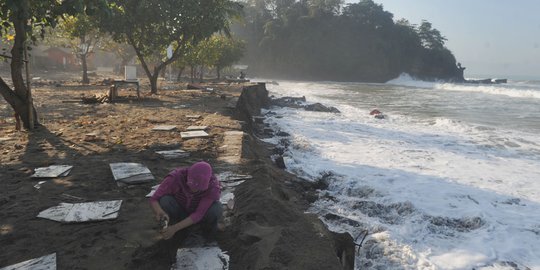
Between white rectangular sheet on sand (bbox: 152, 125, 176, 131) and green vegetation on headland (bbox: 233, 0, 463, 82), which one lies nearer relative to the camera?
white rectangular sheet on sand (bbox: 152, 125, 176, 131)

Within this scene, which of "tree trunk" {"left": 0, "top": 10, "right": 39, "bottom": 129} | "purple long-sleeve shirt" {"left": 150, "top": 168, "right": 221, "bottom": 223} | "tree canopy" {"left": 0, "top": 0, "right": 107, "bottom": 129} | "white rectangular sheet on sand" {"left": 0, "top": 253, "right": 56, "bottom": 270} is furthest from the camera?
"tree trunk" {"left": 0, "top": 10, "right": 39, "bottom": 129}

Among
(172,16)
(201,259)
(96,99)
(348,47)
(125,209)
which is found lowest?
(201,259)

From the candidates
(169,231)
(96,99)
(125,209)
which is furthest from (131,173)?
(96,99)

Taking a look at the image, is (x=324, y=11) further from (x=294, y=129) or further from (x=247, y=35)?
(x=294, y=129)

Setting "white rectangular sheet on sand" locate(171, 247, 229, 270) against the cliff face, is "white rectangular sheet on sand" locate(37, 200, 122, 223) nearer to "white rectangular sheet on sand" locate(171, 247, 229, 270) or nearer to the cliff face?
"white rectangular sheet on sand" locate(171, 247, 229, 270)

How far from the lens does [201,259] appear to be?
372 centimetres

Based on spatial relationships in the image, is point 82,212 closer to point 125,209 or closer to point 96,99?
point 125,209

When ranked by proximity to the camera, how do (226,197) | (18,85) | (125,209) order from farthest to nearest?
(18,85) → (226,197) → (125,209)

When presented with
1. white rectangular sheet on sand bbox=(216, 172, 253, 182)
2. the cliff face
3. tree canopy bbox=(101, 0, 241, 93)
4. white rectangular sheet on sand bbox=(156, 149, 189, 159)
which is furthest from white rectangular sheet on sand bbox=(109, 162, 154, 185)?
tree canopy bbox=(101, 0, 241, 93)

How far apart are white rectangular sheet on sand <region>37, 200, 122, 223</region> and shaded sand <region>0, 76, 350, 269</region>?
4.1 inches

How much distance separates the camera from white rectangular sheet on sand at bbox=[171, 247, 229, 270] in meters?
3.60

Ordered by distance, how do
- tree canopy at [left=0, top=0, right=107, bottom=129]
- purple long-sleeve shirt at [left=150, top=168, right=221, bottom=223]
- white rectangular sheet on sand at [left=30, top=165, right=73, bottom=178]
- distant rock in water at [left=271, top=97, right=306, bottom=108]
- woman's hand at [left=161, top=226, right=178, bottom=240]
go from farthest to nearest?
distant rock in water at [left=271, top=97, right=306, bottom=108] → tree canopy at [left=0, top=0, right=107, bottom=129] → white rectangular sheet on sand at [left=30, top=165, right=73, bottom=178] → purple long-sleeve shirt at [left=150, top=168, right=221, bottom=223] → woman's hand at [left=161, top=226, right=178, bottom=240]

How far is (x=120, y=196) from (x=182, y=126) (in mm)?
5145

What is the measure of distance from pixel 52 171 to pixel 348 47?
82.5 m
